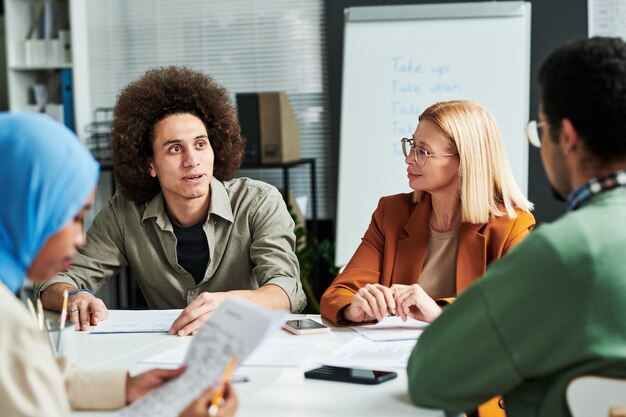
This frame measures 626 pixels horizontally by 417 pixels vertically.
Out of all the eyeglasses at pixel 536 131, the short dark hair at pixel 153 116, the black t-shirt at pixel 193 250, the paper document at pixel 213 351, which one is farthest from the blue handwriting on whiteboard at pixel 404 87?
the paper document at pixel 213 351

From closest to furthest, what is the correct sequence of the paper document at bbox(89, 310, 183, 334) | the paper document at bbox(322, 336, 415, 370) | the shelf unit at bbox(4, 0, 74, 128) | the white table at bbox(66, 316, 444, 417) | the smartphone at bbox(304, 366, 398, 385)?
the white table at bbox(66, 316, 444, 417), the smartphone at bbox(304, 366, 398, 385), the paper document at bbox(322, 336, 415, 370), the paper document at bbox(89, 310, 183, 334), the shelf unit at bbox(4, 0, 74, 128)

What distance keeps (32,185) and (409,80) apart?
274 centimetres

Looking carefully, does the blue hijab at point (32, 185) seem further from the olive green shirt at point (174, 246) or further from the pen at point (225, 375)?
the olive green shirt at point (174, 246)

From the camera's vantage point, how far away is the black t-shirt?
99.2 inches

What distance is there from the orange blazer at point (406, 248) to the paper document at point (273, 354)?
220 mm

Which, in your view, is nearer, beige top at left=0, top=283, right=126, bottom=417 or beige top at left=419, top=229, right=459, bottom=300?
beige top at left=0, top=283, right=126, bottom=417

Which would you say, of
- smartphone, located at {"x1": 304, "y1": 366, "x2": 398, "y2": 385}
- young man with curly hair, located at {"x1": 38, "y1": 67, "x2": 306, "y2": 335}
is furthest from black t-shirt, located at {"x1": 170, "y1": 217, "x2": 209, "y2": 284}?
smartphone, located at {"x1": 304, "y1": 366, "x2": 398, "y2": 385}

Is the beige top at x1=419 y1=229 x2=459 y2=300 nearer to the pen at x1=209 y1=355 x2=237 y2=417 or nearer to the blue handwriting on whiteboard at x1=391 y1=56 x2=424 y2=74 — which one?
the pen at x1=209 y1=355 x2=237 y2=417

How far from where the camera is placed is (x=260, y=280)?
2.39 meters

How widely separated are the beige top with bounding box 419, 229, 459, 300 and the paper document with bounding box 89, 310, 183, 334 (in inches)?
27.6

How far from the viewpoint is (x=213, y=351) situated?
4.17 feet

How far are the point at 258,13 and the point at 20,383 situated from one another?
12.7 feet

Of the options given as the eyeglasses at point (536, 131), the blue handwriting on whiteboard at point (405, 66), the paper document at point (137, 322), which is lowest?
the paper document at point (137, 322)

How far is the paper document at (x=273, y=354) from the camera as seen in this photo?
5.53ft
